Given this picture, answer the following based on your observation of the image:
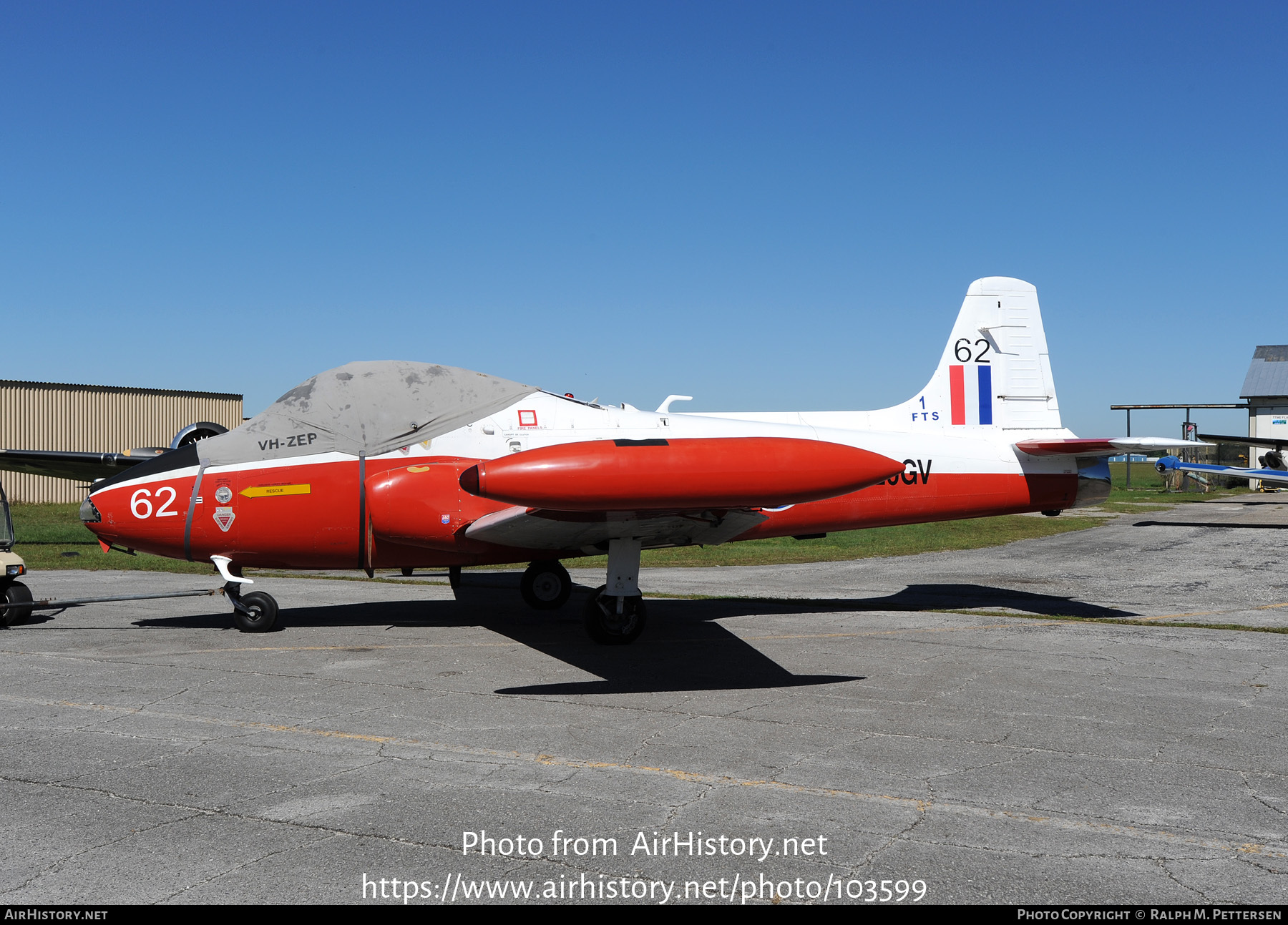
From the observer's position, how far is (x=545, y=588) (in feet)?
41.4

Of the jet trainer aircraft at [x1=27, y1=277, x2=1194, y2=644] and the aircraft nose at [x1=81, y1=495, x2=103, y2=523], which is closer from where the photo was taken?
the jet trainer aircraft at [x1=27, y1=277, x2=1194, y2=644]

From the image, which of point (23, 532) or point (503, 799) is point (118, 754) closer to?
point (503, 799)

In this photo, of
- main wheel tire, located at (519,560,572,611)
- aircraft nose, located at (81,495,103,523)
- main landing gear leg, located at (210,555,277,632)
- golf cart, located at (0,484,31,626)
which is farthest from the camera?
main wheel tire, located at (519,560,572,611)

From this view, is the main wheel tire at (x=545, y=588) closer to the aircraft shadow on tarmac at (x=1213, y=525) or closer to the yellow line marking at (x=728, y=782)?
the yellow line marking at (x=728, y=782)

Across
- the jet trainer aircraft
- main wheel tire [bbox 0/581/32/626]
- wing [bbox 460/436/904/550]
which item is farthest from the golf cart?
wing [bbox 460/436/904/550]

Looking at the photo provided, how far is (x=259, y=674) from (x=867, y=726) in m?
5.38

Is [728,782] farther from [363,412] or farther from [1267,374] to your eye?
[1267,374]

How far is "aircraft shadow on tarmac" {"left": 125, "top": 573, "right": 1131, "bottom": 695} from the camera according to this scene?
27.5 feet

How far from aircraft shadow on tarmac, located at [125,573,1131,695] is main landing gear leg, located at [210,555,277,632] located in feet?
2.11

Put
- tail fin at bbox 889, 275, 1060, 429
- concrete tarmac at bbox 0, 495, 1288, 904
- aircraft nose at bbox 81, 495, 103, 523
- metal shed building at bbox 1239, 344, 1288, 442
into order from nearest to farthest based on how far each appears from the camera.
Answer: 1. concrete tarmac at bbox 0, 495, 1288, 904
2. aircraft nose at bbox 81, 495, 103, 523
3. tail fin at bbox 889, 275, 1060, 429
4. metal shed building at bbox 1239, 344, 1288, 442

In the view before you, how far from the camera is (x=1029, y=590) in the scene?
1520 cm

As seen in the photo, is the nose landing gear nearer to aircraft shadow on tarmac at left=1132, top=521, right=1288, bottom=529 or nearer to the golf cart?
the golf cart

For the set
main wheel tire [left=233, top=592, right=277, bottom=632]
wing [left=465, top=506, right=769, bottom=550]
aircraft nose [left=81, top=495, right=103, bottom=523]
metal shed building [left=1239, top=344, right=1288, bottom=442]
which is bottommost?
main wheel tire [left=233, top=592, right=277, bottom=632]

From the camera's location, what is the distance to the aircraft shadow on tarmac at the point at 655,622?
839cm
